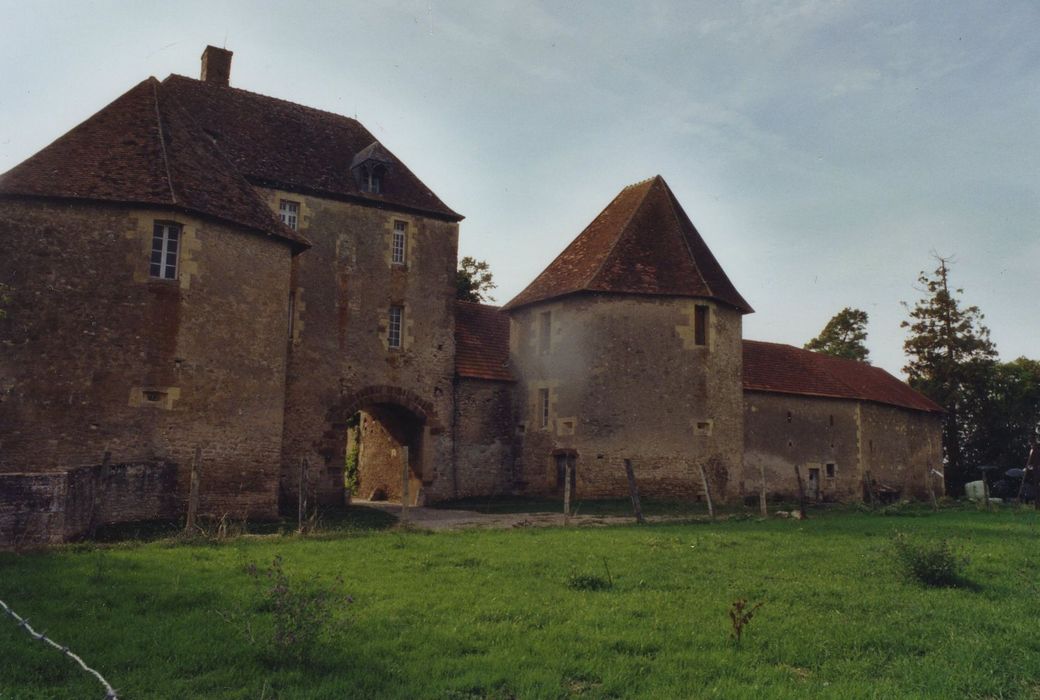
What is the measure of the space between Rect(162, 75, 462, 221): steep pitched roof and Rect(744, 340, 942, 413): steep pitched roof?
13217 millimetres

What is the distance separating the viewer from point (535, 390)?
83.7 feet

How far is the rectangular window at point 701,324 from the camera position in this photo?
24859 mm

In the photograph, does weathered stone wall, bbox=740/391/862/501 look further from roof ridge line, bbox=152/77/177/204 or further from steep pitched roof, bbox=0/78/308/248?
roof ridge line, bbox=152/77/177/204

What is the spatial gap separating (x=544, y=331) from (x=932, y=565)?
17.3 m

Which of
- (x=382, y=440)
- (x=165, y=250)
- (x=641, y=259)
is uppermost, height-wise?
(x=641, y=259)

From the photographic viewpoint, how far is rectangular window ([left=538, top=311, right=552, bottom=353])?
25.6 metres

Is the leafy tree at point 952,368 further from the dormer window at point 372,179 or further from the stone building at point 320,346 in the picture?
the dormer window at point 372,179

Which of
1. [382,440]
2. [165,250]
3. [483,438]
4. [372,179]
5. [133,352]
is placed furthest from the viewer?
[382,440]

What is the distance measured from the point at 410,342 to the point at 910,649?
752 inches

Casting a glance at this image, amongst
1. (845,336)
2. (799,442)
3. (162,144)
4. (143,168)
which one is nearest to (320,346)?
(162,144)

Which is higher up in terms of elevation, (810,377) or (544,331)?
(544,331)

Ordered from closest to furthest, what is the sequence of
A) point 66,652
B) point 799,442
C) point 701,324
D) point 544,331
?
1. point 66,652
2. point 701,324
3. point 544,331
4. point 799,442

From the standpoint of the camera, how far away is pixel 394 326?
79.5 feet

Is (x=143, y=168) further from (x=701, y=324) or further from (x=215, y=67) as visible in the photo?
(x=701, y=324)
